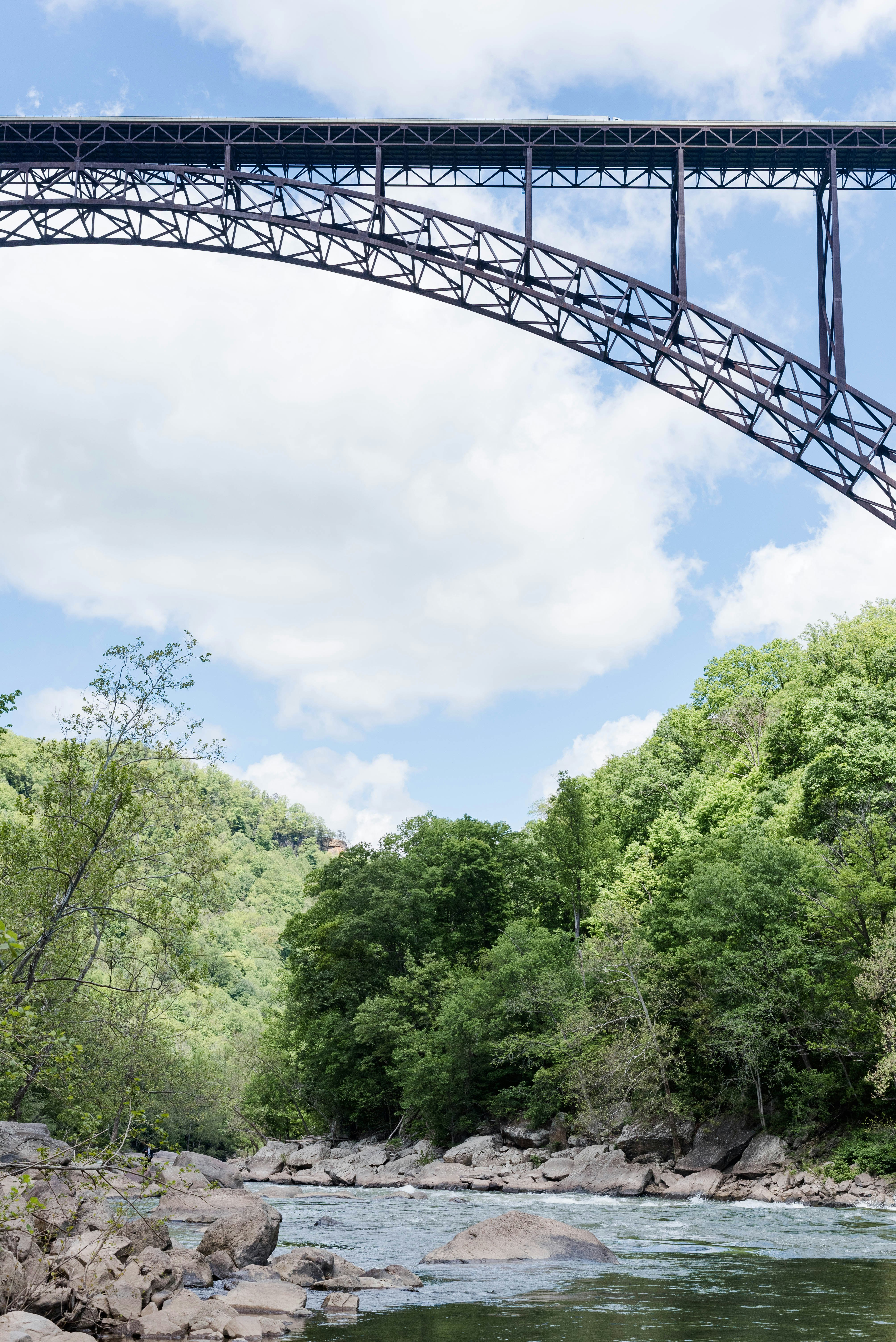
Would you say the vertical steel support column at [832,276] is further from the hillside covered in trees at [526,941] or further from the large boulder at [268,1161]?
the large boulder at [268,1161]

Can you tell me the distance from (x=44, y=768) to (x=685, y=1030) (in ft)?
85.4

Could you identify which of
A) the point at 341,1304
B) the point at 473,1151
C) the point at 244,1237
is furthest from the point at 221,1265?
the point at 473,1151

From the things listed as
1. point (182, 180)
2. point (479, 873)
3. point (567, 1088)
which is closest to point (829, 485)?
point (182, 180)

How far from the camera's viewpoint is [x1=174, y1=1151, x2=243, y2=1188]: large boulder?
32.5 meters

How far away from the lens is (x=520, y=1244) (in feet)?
59.7

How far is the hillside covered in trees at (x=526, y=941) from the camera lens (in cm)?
2092

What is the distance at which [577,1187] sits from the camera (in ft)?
116

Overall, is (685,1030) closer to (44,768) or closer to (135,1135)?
(44,768)

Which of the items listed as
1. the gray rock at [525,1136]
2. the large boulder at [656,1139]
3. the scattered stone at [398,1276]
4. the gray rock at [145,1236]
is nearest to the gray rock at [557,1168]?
the large boulder at [656,1139]

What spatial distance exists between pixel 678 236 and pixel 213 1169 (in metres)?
29.2

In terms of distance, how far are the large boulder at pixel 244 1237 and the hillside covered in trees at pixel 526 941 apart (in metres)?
3.40

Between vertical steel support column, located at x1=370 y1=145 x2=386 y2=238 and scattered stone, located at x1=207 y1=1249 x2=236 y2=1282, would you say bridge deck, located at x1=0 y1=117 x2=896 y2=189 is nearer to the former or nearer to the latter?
vertical steel support column, located at x1=370 y1=145 x2=386 y2=238

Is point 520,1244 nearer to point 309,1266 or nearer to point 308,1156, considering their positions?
point 309,1266

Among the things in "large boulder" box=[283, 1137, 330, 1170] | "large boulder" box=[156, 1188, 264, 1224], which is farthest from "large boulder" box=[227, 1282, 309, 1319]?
"large boulder" box=[283, 1137, 330, 1170]
